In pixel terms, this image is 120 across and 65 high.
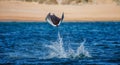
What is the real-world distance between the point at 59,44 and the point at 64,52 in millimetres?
126

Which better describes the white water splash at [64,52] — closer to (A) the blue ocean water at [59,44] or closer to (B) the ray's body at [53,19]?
(A) the blue ocean water at [59,44]

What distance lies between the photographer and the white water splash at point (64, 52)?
20.1 feet

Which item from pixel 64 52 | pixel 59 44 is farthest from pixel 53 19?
pixel 64 52

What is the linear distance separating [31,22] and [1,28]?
1.33ft

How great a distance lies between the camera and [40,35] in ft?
21.1

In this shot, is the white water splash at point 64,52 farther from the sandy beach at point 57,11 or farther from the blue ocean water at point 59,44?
the sandy beach at point 57,11

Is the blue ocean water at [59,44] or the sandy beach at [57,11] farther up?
the sandy beach at [57,11]

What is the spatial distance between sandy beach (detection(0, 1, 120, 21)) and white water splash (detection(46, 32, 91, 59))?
1.12 ft

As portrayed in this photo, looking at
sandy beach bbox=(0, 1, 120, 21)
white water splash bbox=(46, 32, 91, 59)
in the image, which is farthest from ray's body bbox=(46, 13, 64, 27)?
white water splash bbox=(46, 32, 91, 59)

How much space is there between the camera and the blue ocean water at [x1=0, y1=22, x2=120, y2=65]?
606cm

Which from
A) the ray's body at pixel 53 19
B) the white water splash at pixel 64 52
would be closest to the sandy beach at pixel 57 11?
the ray's body at pixel 53 19

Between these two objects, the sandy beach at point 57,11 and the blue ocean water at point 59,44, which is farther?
the sandy beach at point 57,11

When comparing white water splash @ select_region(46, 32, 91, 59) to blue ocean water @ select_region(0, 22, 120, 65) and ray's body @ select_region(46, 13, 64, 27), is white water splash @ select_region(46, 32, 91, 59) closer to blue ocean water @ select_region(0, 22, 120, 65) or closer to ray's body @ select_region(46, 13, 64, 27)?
blue ocean water @ select_region(0, 22, 120, 65)

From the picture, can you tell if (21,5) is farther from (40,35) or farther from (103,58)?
(103,58)
